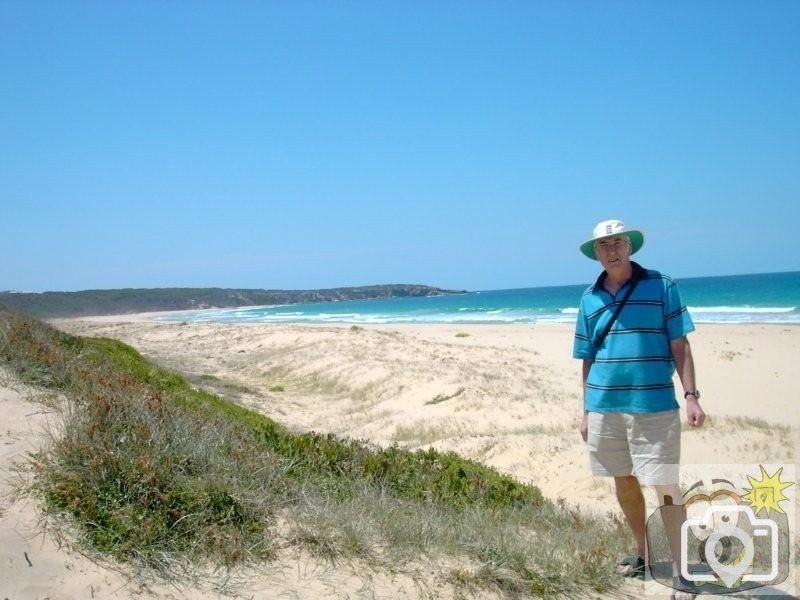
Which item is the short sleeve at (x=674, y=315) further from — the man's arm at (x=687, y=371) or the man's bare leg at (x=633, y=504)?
the man's bare leg at (x=633, y=504)

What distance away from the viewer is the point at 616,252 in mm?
3889

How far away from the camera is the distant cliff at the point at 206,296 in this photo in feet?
314

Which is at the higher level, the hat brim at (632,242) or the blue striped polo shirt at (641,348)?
the hat brim at (632,242)

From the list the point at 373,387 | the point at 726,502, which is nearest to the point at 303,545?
the point at 726,502

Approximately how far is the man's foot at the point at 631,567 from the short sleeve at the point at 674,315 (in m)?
1.36

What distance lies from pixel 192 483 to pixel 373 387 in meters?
11.9

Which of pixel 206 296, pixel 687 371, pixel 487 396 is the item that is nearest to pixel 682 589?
pixel 687 371

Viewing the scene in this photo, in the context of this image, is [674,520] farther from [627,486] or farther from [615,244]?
[615,244]

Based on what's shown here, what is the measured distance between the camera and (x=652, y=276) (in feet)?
12.5

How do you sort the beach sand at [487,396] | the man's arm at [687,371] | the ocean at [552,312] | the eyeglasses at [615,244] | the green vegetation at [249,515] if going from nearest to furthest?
1. the green vegetation at [249,515]
2. the man's arm at [687,371]
3. the eyeglasses at [615,244]
4. the beach sand at [487,396]
5. the ocean at [552,312]

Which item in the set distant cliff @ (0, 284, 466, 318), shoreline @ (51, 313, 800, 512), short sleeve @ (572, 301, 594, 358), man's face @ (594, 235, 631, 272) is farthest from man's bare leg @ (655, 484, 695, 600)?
distant cliff @ (0, 284, 466, 318)

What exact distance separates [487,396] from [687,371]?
32.2 feet

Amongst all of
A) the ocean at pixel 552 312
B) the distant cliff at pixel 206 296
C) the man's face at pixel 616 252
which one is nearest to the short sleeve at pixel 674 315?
the man's face at pixel 616 252

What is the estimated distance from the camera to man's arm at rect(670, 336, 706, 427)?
11.9 feet
